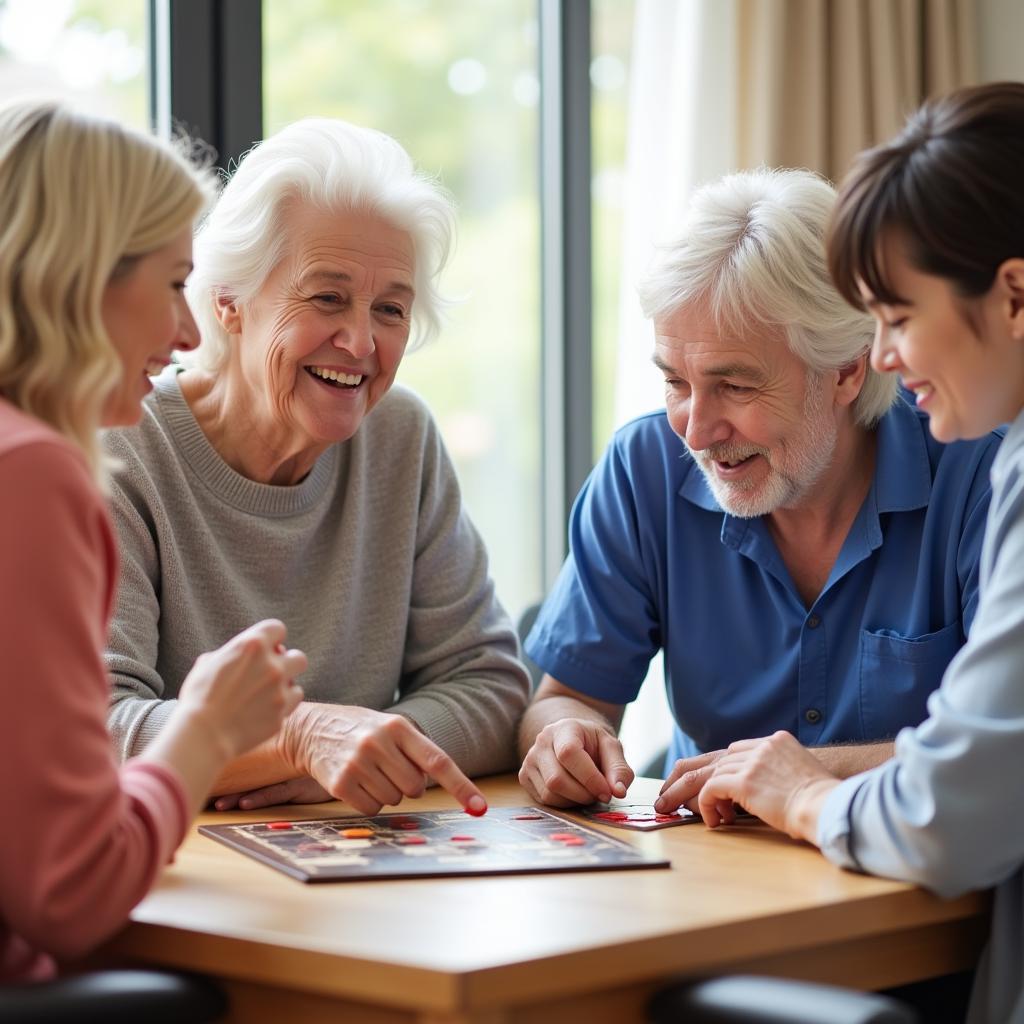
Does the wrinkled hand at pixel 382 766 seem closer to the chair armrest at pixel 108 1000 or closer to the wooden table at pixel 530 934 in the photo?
the wooden table at pixel 530 934

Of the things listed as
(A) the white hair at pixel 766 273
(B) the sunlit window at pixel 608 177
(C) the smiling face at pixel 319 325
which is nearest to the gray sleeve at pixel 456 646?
(C) the smiling face at pixel 319 325

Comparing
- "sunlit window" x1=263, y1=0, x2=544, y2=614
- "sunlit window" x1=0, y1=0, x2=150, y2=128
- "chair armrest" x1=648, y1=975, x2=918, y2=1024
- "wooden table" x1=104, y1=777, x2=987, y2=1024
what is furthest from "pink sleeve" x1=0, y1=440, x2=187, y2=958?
"sunlit window" x1=263, y1=0, x2=544, y2=614

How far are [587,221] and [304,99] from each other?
0.75 meters

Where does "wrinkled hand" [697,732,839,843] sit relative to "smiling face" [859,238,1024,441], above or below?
below

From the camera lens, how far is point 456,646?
2053mm

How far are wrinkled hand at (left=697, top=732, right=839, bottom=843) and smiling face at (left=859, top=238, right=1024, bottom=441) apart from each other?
0.38m

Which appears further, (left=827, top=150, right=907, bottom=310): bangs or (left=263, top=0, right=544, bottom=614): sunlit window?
(left=263, top=0, right=544, bottom=614): sunlit window

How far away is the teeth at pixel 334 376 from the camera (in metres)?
1.95

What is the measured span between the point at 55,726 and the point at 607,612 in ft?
3.50

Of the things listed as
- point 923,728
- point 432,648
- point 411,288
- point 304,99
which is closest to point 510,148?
point 304,99

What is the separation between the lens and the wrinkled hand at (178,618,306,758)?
129cm

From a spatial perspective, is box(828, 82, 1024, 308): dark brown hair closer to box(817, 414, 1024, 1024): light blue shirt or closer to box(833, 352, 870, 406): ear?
box(817, 414, 1024, 1024): light blue shirt

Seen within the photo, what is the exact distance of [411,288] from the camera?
79.0 inches

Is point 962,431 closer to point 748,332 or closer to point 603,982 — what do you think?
point 748,332
